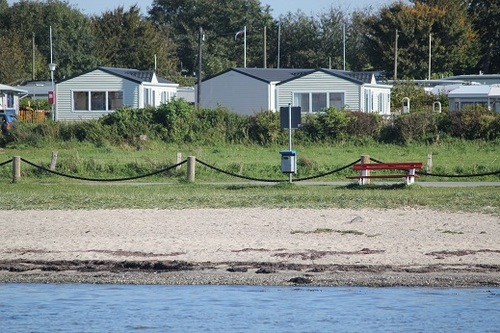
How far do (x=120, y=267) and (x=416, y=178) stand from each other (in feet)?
53.4

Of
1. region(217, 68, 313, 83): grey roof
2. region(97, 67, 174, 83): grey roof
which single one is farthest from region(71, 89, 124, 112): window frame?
region(217, 68, 313, 83): grey roof

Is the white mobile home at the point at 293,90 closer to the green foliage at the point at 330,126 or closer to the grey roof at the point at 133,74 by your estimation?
the grey roof at the point at 133,74

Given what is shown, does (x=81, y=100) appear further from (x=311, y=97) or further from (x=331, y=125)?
(x=331, y=125)

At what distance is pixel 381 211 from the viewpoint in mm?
23766

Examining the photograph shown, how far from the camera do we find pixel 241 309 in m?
15.5

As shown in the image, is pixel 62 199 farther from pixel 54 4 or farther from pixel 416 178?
pixel 54 4

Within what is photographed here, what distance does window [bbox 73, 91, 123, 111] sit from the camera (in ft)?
200

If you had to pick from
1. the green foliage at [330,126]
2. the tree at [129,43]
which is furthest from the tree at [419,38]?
the green foliage at [330,126]

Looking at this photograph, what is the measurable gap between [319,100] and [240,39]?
52677mm

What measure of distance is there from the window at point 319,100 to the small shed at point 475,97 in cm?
695

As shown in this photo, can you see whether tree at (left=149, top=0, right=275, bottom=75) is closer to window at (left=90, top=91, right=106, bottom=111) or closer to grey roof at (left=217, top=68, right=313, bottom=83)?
grey roof at (left=217, top=68, right=313, bottom=83)

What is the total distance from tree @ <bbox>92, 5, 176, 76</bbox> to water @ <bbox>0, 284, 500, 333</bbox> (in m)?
81.3

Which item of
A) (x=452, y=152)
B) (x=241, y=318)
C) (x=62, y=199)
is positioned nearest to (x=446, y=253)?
(x=241, y=318)

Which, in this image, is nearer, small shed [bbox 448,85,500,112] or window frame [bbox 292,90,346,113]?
window frame [bbox 292,90,346,113]
